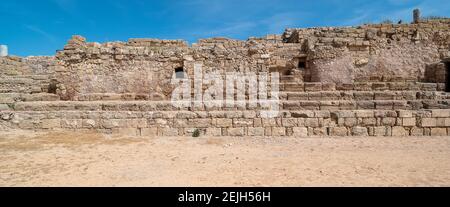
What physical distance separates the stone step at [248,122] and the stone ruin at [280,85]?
0.09 feet

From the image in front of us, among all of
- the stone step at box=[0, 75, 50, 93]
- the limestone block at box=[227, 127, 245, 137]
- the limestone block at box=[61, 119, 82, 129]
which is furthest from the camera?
the stone step at box=[0, 75, 50, 93]

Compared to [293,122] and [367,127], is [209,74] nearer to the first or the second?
[293,122]

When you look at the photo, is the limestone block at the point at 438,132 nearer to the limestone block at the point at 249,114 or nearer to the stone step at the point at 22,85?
the limestone block at the point at 249,114

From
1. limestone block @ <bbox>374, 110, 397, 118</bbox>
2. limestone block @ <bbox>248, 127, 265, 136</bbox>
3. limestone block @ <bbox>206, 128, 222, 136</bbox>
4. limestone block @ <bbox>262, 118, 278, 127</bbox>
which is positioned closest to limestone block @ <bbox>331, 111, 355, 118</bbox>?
limestone block @ <bbox>374, 110, 397, 118</bbox>

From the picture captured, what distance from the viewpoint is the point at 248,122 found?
286 inches

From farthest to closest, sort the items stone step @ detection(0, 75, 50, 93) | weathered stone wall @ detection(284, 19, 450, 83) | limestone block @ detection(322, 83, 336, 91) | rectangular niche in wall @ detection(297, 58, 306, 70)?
rectangular niche in wall @ detection(297, 58, 306, 70)
weathered stone wall @ detection(284, 19, 450, 83)
stone step @ detection(0, 75, 50, 93)
limestone block @ detection(322, 83, 336, 91)

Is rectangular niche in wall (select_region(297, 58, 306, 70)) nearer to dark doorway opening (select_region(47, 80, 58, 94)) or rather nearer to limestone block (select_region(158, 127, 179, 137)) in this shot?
limestone block (select_region(158, 127, 179, 137))

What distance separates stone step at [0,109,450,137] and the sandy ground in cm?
40

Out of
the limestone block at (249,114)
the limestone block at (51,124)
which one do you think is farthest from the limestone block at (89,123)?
the limestone block at (249,114)

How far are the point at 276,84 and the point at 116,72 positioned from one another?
20.3ft

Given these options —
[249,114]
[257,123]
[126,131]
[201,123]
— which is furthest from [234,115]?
[126,131]

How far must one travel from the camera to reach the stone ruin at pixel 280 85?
23.7 feet

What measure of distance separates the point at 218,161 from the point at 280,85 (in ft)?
17.1

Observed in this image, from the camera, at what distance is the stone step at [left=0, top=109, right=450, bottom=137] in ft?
23.5
